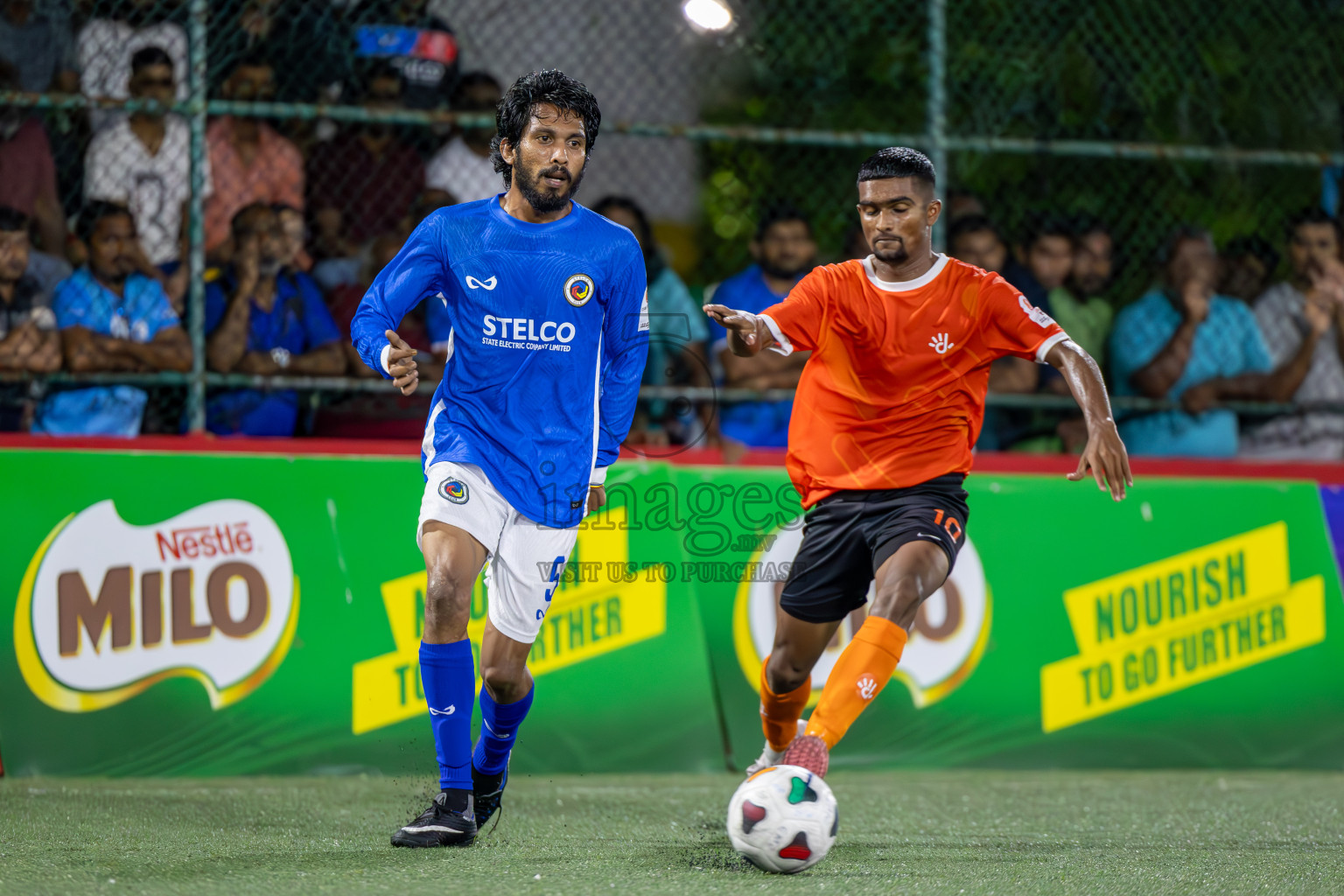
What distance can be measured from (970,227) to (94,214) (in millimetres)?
4170

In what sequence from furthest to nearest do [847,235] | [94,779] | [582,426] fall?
[847,235], [94,779], [582,426]

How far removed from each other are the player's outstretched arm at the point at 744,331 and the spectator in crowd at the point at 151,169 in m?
3.22

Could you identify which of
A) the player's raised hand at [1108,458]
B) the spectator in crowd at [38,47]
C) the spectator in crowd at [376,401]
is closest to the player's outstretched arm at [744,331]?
the player's raised hand at [1108,458]

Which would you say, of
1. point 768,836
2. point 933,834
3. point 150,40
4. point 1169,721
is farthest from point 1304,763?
point 150,40

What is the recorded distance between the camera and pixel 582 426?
4.62 metres

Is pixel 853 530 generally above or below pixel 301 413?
below

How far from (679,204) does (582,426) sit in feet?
15.6

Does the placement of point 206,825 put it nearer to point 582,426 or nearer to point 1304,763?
point 582,426

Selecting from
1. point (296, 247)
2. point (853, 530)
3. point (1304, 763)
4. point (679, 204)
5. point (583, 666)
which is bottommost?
point (1304, 763)

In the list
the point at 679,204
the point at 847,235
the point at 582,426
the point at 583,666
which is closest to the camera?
the point at 582,426

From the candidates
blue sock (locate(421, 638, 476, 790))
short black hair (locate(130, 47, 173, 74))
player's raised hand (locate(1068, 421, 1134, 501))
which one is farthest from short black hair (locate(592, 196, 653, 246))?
player's raised hand (locate(1068, 421, 1134, 501))

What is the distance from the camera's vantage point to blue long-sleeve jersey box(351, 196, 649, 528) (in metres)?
4.49

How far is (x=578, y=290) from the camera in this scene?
4.55 m

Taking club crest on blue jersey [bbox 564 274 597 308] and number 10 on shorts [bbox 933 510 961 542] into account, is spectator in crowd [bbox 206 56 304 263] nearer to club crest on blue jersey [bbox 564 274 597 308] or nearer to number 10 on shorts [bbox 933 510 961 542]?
club crest on blue jersey [bbox 564 274 597 308]
